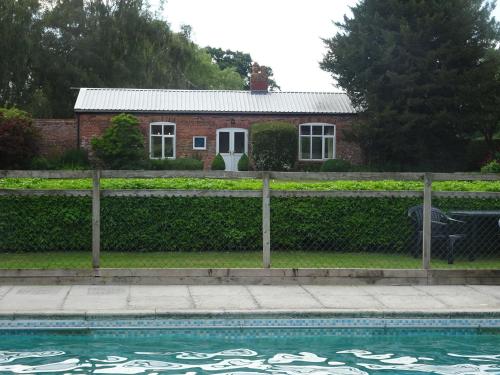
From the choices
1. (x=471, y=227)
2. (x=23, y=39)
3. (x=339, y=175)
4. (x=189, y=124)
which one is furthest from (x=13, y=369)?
(x=23, y=39)

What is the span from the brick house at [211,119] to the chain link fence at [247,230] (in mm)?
19699

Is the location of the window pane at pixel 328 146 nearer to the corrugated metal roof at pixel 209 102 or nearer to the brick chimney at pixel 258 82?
the corrugated metal roof at pixel 209 102

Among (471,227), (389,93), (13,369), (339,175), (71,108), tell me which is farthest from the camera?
(71,108)

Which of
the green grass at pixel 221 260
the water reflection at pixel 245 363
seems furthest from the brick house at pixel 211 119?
the water reflection at pixel 245 363

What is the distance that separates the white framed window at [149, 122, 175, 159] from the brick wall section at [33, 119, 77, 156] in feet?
10.4

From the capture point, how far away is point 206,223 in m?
11.4

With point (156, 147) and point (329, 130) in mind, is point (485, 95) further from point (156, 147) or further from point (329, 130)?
point (156, 147)

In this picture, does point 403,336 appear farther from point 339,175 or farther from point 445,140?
point 445,140

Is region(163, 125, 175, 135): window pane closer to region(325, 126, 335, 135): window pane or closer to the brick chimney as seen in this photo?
the brick chimney

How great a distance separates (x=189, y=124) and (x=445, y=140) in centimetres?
1067

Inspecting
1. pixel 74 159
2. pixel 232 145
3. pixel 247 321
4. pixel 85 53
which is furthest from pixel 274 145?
pixel 247 321

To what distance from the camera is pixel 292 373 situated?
6.32m

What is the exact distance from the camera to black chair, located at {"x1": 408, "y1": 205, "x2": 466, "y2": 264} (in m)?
11.4

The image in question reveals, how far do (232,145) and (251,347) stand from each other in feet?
80.3
